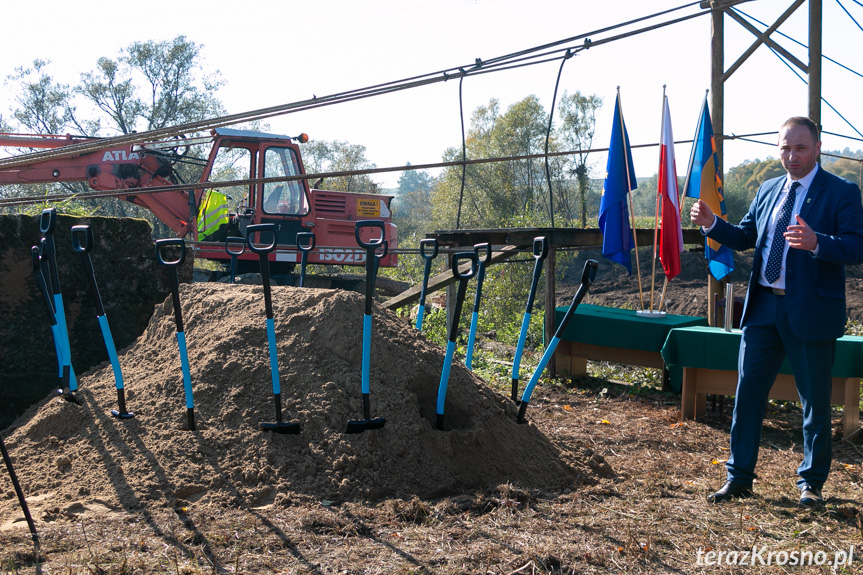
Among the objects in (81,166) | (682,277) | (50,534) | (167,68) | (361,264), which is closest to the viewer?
(50,534)

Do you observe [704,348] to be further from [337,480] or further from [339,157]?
[339,157]

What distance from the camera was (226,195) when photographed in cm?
1084

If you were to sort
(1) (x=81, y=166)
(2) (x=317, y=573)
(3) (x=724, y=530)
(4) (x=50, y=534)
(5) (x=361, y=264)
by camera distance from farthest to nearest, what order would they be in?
(5) (x=361, y=264), (1) (x=81, y=166), (3) (x=724, y=530), (4) (x=50, y=534), (2) (x=317, y=573)

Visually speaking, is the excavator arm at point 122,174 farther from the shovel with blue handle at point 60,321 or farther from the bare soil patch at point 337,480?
the shovel with blue handle at point 60,321

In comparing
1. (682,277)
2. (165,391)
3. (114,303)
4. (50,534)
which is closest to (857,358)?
(165,391)

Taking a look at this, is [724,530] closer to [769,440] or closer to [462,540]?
[462,540]

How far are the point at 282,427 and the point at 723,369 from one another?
3487mm

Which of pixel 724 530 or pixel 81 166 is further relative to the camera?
pixel 81 166

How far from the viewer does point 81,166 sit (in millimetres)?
11141

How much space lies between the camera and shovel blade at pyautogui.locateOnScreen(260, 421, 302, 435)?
3246 millimetres

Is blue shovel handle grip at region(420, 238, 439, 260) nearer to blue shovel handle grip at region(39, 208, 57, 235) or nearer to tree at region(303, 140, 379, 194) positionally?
blue shovel handle grip at region(39, 208, 57, 235)

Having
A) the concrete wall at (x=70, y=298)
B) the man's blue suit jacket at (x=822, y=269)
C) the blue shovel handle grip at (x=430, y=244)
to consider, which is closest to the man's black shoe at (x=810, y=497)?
the man's blue suit jacket at (x=822, y=269)

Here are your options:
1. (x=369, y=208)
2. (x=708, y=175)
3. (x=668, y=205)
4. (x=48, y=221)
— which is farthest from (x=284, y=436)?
(x=369, y=208)

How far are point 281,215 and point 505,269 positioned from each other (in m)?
6.28
